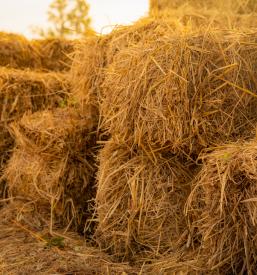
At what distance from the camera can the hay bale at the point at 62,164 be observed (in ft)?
9.32

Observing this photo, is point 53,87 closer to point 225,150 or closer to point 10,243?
point 10,243

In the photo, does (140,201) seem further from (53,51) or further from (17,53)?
(53,51)

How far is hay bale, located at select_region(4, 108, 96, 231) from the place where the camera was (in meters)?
2.84

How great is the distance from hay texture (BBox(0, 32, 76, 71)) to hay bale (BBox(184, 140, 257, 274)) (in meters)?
2.40

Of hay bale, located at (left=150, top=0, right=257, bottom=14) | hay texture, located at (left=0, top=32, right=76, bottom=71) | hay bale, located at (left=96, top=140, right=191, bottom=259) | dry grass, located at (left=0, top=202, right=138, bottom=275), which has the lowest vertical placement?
dry grass, located at (left=0, top=202, right=138, bottom=275)

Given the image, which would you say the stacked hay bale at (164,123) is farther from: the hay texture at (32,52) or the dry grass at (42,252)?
the hay texture at (32,52)

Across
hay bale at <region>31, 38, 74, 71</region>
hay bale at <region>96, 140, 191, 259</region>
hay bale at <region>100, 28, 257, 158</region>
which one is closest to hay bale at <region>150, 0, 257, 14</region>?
hay bale at <region>31, 38, 74, 71</region>

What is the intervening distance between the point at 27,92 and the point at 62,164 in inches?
37.0

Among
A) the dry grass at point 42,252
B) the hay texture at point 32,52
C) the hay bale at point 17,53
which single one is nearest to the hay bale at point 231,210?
Result: the dry grass at point 42,252

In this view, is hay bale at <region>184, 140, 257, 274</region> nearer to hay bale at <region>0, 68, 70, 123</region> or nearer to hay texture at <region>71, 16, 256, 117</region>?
hay texture at <region>71, 16, 256, 117</region>

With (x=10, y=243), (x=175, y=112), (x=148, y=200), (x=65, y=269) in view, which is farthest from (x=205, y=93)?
(x=10, y=243)

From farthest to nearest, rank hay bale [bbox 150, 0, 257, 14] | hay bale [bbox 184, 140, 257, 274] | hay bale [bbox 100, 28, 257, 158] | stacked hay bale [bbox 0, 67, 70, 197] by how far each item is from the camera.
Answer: hay bale [bbox 150, 0, 257, 14], stacked hay bale [bbox 0, 67, 70, 197], hay bale [bbox 100, 28, 257, 158], hay bale [bbox 184, 140, 257, 274]

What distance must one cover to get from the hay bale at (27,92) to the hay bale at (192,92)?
1313mm

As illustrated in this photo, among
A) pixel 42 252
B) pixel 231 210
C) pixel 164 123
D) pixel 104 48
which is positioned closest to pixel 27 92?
pixel 104 48
